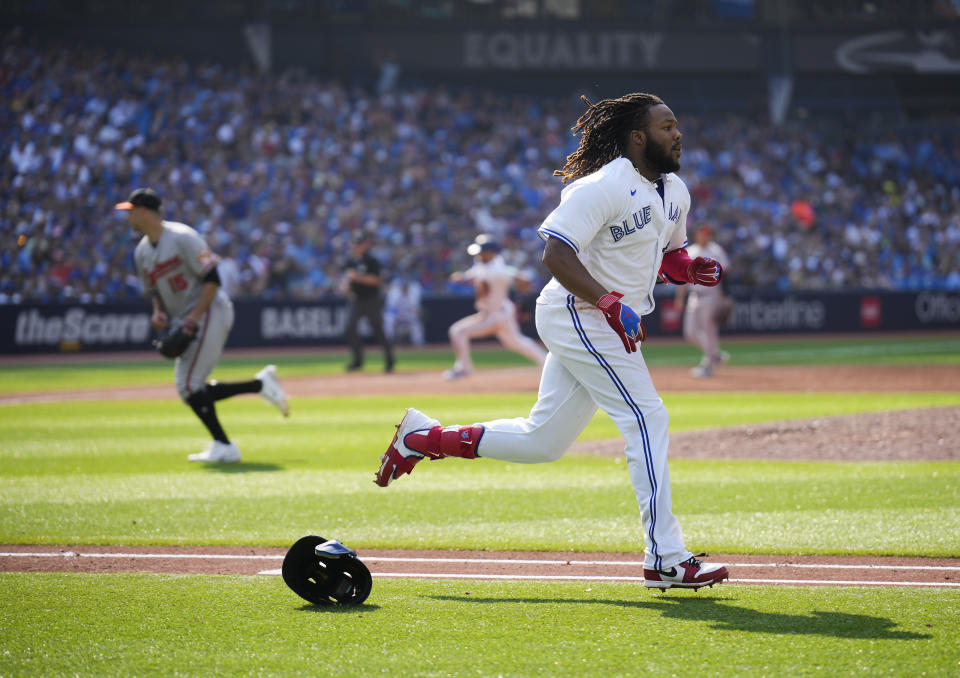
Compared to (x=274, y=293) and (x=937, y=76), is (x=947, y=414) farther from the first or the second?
(x=937, y=76)

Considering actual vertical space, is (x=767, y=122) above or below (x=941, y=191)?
above

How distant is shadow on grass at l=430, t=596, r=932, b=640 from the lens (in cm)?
432

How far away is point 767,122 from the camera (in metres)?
39.1

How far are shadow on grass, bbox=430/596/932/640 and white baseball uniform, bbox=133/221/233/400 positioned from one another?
5410 millimetres

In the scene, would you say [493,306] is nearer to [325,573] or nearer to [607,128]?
[607,128]

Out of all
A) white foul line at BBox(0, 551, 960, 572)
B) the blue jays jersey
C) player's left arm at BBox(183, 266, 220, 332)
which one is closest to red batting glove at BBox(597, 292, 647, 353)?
the blue jays jersey

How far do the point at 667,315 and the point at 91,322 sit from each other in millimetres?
14913

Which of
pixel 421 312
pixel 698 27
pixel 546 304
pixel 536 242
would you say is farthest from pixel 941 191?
pixel 546 304

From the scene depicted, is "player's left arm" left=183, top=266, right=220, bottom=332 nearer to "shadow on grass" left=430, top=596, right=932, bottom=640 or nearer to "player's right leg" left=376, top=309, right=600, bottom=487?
"player's right leg" left=376, top=309, right=600, bottom=487

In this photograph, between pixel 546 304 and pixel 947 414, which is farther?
pixel 947 414

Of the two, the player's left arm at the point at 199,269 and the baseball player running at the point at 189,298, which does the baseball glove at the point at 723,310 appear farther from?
the player's left arm at the point at 199,269

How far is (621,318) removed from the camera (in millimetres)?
4852

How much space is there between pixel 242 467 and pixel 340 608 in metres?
5.18

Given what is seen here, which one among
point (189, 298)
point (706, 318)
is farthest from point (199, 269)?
point (706, 318)
